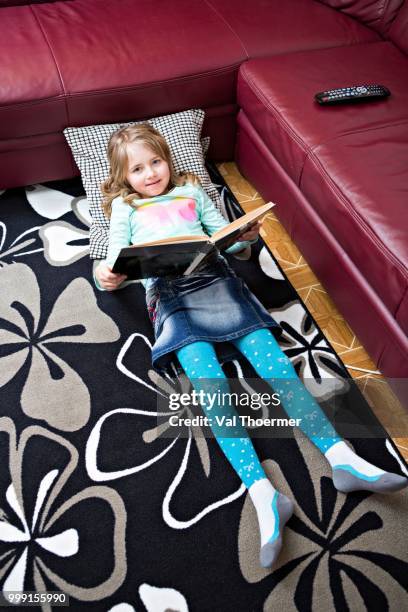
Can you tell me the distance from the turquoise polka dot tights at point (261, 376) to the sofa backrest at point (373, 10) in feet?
4.61

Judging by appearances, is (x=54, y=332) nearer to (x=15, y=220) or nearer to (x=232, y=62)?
(x=15, y=220)

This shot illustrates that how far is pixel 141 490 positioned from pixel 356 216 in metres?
0.91

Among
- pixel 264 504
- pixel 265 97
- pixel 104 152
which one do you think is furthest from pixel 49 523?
pixel 265 97

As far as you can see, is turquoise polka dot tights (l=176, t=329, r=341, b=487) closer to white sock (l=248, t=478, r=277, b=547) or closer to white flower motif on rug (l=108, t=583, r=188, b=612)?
white sock (l=248, t=478, r=277, b=547)

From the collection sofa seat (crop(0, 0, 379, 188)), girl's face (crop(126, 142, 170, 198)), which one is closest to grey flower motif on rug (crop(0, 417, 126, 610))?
girl's face (crop(126, 142, 170, 198))

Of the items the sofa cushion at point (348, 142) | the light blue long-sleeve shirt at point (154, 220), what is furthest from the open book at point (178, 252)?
the sofa cushion at point (348, 142)

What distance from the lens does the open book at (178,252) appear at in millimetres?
1453

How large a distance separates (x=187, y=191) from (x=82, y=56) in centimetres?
66

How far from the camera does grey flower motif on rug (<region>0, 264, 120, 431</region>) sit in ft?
5.14

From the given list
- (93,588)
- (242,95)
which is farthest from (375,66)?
(93,588)

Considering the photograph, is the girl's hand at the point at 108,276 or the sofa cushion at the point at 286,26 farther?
the sofa cushion at the point at 286,26

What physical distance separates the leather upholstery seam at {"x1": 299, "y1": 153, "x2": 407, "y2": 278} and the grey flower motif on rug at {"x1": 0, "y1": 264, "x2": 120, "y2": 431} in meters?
0.77

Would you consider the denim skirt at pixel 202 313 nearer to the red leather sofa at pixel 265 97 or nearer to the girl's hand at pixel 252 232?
the girl's hand at pixel 252 232

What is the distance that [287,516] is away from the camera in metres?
1.34
